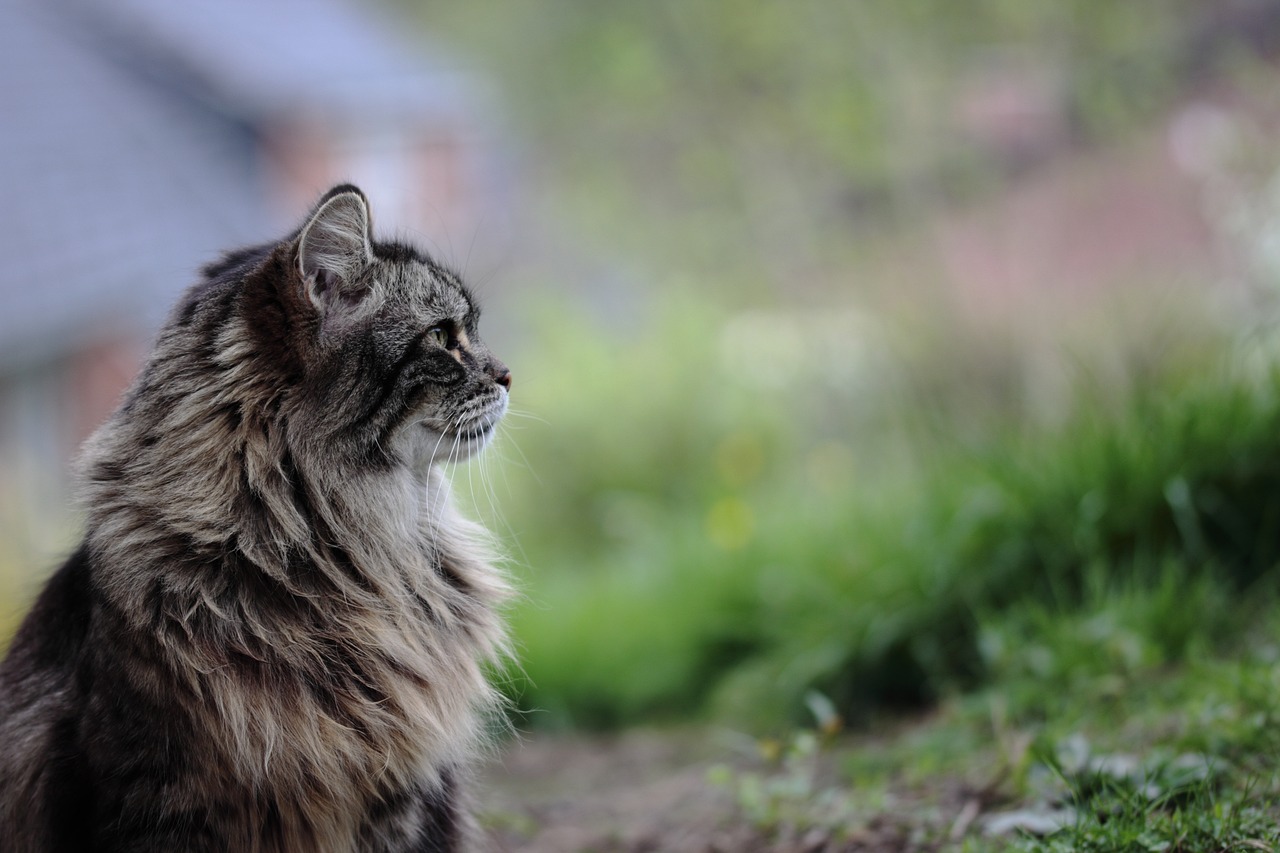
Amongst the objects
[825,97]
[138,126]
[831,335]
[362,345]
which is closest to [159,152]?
[138,126]

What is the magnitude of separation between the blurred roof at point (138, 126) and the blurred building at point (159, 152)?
0.02m

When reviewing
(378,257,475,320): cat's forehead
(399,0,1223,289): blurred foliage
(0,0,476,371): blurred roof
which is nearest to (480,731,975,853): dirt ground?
(378,257,475,320): cat's forehead

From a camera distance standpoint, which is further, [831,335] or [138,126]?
[138,126]

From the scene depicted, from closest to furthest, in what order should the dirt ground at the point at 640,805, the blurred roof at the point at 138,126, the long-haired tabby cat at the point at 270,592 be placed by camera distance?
the long-haired tabby cat at the point at 270,592 < the dirt ground at the point at 640,805 < the blurred roof at the point at 138,126

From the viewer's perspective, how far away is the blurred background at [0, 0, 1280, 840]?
3.58 meters

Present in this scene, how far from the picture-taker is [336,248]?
218cm

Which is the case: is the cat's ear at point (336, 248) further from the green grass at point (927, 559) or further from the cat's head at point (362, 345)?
the green grass at point (927, 559)

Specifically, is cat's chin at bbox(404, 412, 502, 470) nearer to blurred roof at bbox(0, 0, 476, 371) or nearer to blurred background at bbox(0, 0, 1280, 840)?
blurred background at bbox(0, 0, 1280, 840)

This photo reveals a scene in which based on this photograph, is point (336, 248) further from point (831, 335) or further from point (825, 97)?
point (825, 97)

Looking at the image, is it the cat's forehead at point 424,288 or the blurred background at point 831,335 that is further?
the blurred background at point 831,335

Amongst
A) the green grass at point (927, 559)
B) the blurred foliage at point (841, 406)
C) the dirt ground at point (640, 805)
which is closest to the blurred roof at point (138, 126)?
the blurred foliage at point (841, 406)

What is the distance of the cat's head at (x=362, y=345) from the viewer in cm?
212

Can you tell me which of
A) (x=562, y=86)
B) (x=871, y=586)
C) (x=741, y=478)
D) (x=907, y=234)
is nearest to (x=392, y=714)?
(x=871, y=586)

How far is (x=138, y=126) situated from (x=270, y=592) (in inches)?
492
